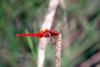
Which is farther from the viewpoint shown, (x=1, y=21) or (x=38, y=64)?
(x=1, y=21)

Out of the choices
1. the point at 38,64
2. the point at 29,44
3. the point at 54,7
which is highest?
the point at 54,7

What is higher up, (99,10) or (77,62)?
(99,10)

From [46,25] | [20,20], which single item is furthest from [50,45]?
[20,20]

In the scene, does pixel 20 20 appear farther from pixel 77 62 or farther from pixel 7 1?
pixel 77 62

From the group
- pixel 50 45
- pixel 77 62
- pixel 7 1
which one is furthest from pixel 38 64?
pixel 7 1

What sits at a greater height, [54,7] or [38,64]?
[54,7]

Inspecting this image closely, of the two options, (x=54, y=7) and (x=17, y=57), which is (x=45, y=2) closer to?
(x=54, y=7)
